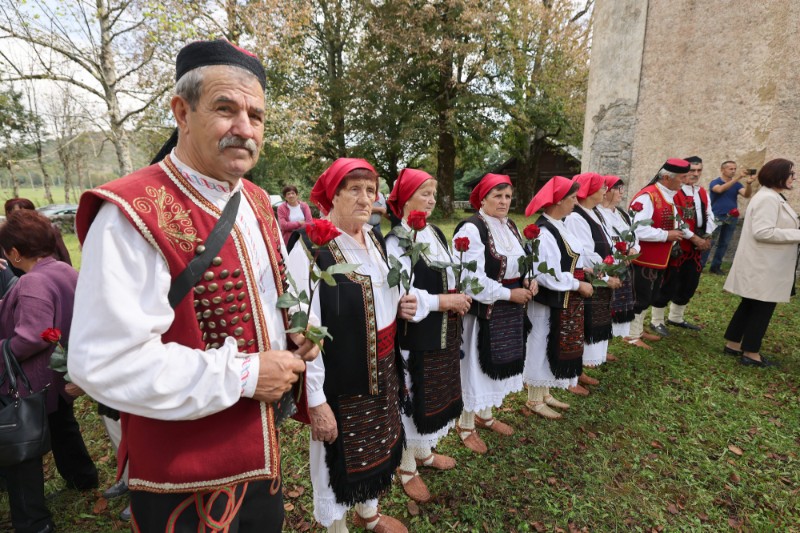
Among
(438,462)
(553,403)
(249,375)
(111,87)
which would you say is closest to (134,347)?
(249,375)

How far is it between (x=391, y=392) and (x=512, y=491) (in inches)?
59.3

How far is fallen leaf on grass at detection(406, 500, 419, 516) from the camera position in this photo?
9.28 ft

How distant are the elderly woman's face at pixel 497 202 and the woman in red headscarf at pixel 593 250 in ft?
3.18

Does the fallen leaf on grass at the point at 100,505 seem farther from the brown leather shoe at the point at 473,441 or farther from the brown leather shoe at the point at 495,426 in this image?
the brown leather shoe at the point at 495,426

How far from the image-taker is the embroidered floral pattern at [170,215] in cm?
118

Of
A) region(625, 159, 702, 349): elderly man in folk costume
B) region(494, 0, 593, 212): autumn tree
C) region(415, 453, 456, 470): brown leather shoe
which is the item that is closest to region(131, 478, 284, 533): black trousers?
region(415, 453, 456, 470): brown leather shoe

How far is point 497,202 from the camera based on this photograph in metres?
3.33

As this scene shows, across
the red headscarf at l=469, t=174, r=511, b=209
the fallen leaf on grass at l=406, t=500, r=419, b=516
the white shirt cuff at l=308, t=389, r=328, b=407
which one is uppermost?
the red headscarf at l=469, t=174, r=511, b=209

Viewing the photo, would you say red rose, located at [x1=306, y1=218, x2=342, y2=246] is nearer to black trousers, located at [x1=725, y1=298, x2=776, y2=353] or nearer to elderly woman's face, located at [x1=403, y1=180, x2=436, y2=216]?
elderly woman's face, located at [x1=403, y1=180, x2=436, y2=216]

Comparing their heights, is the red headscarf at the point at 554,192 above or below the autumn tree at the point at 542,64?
below

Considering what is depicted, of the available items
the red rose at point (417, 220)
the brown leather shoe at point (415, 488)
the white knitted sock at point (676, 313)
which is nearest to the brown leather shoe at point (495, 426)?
the brown leather shoe at point (415, 488)

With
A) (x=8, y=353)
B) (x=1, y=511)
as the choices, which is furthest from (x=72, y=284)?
(x=1, y=511)

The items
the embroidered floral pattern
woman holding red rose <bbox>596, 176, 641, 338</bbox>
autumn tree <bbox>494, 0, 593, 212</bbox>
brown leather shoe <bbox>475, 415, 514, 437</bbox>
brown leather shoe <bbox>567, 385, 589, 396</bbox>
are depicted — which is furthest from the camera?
autumn tree <bbox>494, 0, 593, 212</bbox>

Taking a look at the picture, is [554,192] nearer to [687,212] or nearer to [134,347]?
[687,212]
